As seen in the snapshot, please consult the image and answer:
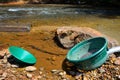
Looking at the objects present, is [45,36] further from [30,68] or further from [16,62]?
[30,68]

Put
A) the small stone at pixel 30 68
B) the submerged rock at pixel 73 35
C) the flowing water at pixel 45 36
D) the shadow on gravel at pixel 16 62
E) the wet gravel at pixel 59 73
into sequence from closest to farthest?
the wet gravel at pixel 59 73 < the small stone at pixel 30 68 < the shadow on gravel at pixel 16 62 < the flowing water at pixel 45 36 < the submerged rock at pixel 73 35

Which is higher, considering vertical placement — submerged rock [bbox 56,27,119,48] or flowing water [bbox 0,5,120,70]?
submerged rock [bbox 56,27,119,48]

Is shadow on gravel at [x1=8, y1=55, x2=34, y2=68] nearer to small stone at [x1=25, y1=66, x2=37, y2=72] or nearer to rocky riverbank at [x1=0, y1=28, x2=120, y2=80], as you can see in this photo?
rocky riverbank at [x1=0, y1=28, x2=120, y2=80]

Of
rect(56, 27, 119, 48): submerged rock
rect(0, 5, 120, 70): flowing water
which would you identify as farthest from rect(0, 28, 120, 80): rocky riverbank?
rect(56, 27, 119, 48): submerged rock

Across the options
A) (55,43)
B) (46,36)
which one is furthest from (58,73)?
(46,36)

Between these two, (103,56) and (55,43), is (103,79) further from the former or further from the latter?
(55,43)

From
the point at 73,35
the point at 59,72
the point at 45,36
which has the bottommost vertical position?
the point at 45,36

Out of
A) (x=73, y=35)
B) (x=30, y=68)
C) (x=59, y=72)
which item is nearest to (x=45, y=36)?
(x=73, y=35)

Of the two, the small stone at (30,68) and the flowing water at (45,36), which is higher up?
the small stone at (30,68)

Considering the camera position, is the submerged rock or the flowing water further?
the submerged rock

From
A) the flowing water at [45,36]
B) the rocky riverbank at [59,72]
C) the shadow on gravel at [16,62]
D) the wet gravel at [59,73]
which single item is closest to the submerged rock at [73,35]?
the flowing water at [45,36]

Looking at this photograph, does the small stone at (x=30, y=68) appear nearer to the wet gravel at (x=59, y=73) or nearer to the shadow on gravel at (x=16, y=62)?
the wet gravel at (x=59, y=73)
